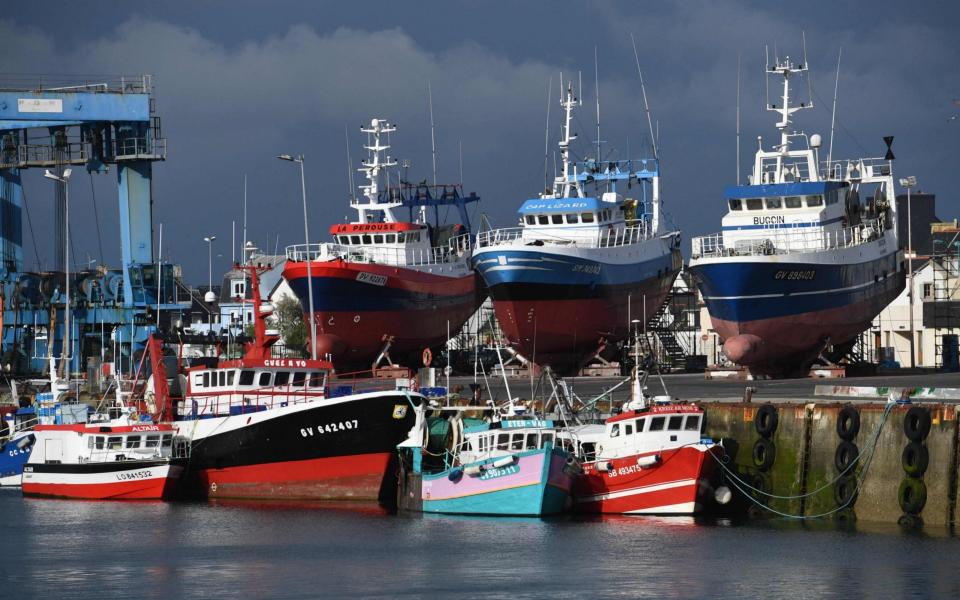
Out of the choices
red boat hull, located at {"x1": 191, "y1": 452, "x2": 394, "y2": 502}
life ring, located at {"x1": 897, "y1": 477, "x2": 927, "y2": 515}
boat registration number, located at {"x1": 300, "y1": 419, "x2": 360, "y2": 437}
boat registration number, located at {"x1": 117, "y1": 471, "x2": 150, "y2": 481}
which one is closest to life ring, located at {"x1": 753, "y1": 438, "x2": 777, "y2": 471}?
life ring, located at {"x1": 897, "y1": 477, "x2": 927, "y2": 515}

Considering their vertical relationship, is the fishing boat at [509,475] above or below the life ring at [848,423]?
below

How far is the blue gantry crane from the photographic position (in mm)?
69062

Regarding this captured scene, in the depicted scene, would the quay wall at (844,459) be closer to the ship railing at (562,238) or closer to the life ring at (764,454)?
the life ring at (764,454)

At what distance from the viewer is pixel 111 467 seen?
42.8m

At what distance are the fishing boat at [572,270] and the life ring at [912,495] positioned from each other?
30.7m

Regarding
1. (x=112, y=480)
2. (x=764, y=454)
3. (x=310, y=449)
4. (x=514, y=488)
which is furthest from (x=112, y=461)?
(x=764, y=454)

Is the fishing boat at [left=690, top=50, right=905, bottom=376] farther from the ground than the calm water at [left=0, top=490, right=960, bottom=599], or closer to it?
farther from the ground

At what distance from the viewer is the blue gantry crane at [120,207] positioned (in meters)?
69.1

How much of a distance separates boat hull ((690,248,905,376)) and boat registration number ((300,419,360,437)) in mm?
24124

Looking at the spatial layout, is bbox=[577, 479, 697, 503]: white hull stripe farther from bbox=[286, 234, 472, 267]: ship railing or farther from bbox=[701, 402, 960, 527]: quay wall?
bbox=[286, 234, 472, 267]: ship railing

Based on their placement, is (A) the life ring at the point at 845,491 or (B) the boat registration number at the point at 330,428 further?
(B) the boat registration number at the point at 330,428

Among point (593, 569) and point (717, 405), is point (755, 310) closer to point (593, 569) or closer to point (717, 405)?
point (717, 405)

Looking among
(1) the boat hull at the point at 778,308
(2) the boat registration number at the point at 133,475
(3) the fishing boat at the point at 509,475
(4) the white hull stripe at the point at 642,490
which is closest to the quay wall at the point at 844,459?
(4) the white hull stripe at the point at 642,490

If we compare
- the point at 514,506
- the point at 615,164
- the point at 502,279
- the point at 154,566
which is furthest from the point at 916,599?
the point at 615,164
